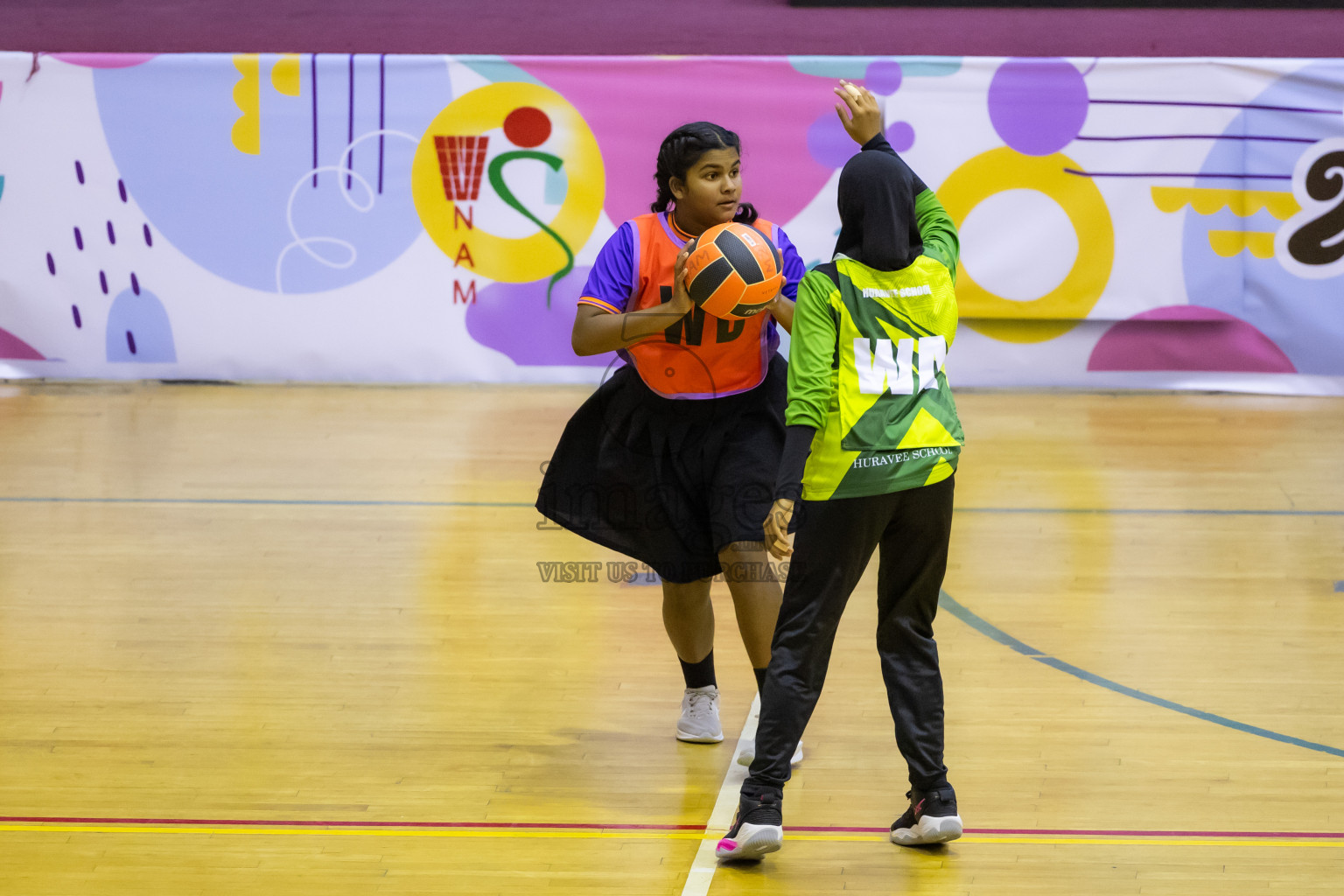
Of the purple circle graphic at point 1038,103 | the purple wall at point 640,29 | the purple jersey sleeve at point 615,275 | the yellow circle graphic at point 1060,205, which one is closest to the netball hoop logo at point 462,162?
the purple wall at point 640,29

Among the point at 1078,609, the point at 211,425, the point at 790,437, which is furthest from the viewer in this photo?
the point at 211,425

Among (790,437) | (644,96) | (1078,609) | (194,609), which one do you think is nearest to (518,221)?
(644,96)

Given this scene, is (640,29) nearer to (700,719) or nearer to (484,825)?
(700,719)

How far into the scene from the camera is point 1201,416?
300 inches

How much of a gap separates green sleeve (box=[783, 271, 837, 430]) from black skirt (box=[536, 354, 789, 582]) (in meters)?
0.57

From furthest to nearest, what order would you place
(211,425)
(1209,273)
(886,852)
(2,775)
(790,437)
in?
(1209,273)
(211,425)
(2,775)
(886,852)
(790,437)

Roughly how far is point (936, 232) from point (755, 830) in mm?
1333

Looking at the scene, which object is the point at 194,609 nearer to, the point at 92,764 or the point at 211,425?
the point at 92,764

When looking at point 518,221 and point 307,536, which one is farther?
point 518,221

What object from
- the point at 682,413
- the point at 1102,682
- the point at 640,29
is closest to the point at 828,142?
the point at 640,29

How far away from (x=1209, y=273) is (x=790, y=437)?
6.20 metres

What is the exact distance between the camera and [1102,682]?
13.1 ft

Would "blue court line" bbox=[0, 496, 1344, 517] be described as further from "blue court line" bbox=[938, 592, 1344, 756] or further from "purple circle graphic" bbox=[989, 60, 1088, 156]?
"purple circle graphic" bbox=[989, 60, 1088, 156]

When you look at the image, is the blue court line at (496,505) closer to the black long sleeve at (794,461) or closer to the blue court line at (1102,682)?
the blue court line at (1102,682)
